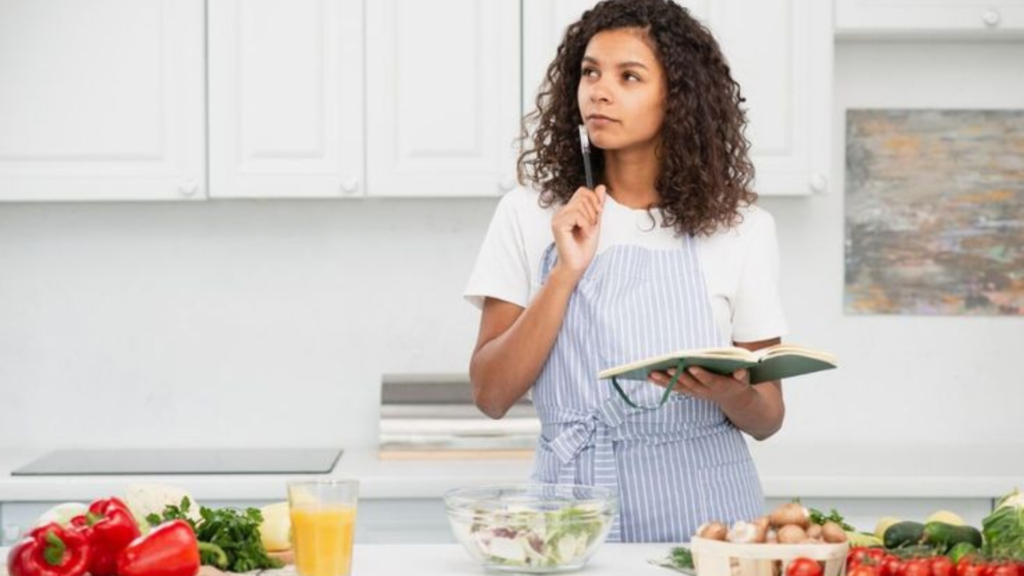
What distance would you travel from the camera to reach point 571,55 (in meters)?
2.50

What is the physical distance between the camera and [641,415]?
2342 millimetres

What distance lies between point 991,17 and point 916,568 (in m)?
2.24

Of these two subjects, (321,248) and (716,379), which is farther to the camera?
(321,248)

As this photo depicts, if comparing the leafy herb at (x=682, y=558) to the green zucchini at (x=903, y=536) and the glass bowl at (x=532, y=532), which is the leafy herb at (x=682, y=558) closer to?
the glass bowl at (x=532, y=532)

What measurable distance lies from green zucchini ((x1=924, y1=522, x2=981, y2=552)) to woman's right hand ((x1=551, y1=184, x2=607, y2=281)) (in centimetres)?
69

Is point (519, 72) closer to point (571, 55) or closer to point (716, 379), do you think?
point (571, 55)

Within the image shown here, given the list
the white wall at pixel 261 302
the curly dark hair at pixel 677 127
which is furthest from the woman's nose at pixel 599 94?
the white wall at pixel 261 302

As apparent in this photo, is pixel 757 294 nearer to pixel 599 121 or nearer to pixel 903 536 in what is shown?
→ pixel 599 121

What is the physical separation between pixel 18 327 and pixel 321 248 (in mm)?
785

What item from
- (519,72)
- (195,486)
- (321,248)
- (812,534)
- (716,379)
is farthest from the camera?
(321,248)

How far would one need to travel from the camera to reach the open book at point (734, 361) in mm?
1919

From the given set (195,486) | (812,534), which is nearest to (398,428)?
(195,486)

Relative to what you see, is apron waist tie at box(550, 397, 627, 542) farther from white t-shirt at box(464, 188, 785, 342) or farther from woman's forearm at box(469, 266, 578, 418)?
white t-shirt at box(464, 188, 785, 342)

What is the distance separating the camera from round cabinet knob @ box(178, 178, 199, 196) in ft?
11.4
